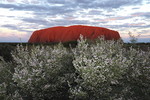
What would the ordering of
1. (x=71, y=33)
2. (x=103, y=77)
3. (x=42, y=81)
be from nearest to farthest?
(x=103, y=77) < (x=42, y=81) < (x=71, y=33)

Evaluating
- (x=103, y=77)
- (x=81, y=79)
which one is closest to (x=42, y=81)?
(x=81, y=79)

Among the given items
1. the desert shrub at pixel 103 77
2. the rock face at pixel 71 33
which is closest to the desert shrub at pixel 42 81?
the desert shrub at pixel 103 77

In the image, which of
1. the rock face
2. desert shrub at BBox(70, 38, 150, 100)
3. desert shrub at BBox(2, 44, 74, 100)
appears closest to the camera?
desert shrub at BBox(70, 38, 150, 100)

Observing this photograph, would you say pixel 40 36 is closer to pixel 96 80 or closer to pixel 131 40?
pixel 131 40

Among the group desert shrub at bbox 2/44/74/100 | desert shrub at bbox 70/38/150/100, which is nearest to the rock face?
desert shrub at bbox 70/38/150/100

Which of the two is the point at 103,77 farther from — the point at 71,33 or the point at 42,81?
the point at 71,33

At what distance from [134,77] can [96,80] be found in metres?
1.59

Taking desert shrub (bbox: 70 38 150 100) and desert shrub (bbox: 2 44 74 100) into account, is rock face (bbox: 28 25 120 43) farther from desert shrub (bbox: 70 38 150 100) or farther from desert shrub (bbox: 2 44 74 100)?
desert shrub (bbox: 2 44 74 100)

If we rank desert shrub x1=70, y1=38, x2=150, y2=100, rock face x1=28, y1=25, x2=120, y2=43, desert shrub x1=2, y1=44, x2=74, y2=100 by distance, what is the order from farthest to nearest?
rock face x1=28, y1=25, x2=120, y2=43, desert shrub x1=2, y1=44, x2=74, y2=100, desert shrub x1=70, y1=38, x2=150, y2=100

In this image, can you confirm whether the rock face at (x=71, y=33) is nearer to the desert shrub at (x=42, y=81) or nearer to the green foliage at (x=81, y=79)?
the green foliage at (x=81, y=79)

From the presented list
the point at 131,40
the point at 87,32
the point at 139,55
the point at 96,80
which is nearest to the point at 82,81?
the point at 96,80

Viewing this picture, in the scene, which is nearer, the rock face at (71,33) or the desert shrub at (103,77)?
the desert shrub at (103,77)

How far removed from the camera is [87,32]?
112ft

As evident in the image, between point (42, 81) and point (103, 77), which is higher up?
point (103, 77)
